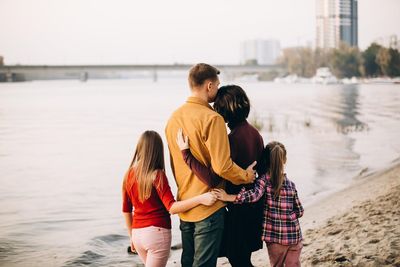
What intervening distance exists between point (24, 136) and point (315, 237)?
13.6 meters

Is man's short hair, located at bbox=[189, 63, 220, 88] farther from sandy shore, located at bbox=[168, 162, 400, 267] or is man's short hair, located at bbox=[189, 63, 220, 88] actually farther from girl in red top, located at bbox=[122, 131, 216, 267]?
sandy shore, located at bbox=[168, 162, 400, 267]

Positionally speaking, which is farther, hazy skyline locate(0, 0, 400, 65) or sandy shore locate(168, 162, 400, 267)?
hazy skyline locate(0, 0, 400, 65)

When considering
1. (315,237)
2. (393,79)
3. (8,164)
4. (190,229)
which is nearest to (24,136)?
(8,164)

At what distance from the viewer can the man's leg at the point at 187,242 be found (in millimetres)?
2104

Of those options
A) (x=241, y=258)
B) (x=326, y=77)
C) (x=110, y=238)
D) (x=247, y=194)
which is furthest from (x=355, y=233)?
(x=326, y=77)

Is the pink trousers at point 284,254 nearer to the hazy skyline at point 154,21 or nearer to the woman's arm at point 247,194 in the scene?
the woman's arm at point 247,194

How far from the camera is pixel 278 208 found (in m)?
2.26

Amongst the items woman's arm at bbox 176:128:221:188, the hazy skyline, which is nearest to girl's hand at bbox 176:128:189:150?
woman's arm at bbox 176:128:221:188

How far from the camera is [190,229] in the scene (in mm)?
2102

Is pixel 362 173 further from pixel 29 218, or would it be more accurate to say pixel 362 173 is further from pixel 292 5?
pixel 292 5

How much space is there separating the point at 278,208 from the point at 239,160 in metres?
0.31

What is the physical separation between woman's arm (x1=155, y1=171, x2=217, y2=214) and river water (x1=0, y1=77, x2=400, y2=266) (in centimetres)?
204

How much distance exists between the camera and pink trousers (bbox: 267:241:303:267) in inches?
91.7

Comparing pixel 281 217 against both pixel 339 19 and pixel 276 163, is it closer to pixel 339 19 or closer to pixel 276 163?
pixel 276 163
